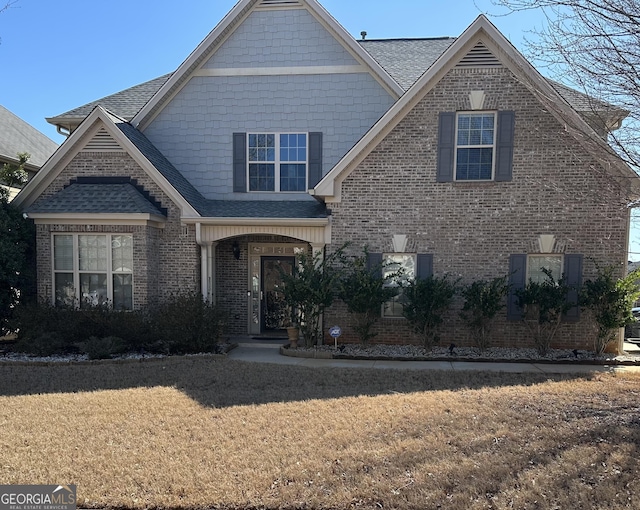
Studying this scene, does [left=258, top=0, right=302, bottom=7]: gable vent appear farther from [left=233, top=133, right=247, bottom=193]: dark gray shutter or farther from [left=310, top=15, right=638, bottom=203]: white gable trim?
[left=310, top=15, right=638, bottom=203]: white gable trim

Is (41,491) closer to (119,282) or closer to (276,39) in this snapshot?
(119,282)

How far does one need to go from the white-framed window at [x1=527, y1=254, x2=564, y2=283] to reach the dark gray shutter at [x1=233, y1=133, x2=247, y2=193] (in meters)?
7.74

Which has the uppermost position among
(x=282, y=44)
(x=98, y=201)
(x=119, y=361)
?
(x=282, y=44)

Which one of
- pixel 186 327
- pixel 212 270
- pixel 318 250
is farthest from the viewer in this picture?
pixel 212 270

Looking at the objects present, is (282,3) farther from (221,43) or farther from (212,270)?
(212,270)

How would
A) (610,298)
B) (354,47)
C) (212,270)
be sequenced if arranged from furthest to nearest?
(354,47) → (212,270) → (610,298)

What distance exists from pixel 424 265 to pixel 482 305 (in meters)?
1.60

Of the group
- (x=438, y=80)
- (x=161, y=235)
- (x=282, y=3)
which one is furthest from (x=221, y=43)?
(x=438, y=80)

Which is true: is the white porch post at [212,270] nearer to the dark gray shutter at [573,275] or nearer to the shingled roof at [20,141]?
the dark gray shutter at [573,275]

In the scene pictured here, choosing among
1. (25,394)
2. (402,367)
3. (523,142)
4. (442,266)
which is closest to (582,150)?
(523,142)

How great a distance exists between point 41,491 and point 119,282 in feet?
22.6

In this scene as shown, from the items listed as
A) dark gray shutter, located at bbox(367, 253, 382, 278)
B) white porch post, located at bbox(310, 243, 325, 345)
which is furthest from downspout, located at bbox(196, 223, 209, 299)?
dark gray shutter, located at bbox(367, 253, 382, 278)

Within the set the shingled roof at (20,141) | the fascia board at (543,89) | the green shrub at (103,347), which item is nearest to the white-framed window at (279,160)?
the fascia board at (543,89)

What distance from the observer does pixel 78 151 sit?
413 inches
